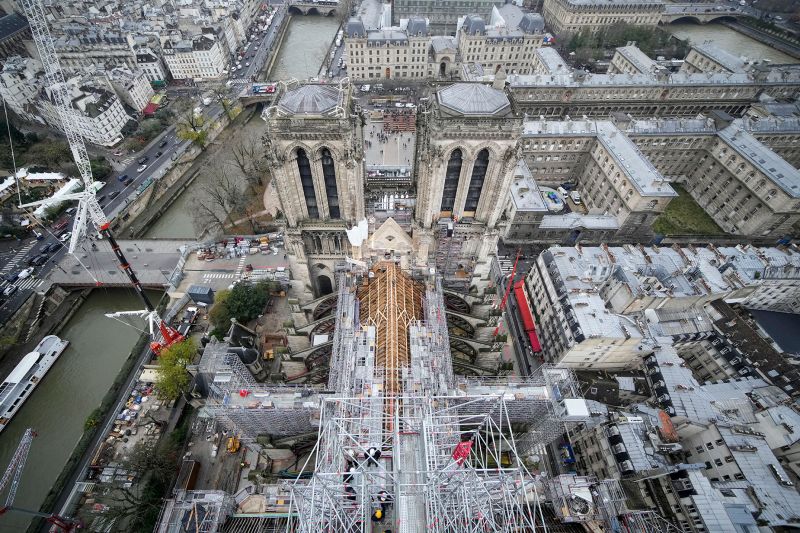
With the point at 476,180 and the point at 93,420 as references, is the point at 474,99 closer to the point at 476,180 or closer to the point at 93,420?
the point at 476,180

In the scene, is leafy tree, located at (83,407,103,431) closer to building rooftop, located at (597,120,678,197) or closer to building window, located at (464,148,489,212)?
building window, located at (464,148,489,212)

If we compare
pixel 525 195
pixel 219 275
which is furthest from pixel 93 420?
pixel 525 195

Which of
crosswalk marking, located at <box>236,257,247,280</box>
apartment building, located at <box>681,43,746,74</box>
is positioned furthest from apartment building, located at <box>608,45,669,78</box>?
crosswalk marking, located at <box>236,257,247,280</box>

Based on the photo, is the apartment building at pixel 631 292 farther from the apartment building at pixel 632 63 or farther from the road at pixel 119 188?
the road at pixel 119 188

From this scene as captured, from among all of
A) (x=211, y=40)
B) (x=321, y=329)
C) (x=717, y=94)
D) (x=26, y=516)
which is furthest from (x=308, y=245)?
(x=717, y=94)

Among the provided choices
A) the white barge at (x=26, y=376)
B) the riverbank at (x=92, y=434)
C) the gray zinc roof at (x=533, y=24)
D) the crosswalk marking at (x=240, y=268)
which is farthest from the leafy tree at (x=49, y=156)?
the gray zinc roof at (x=533, y=24)

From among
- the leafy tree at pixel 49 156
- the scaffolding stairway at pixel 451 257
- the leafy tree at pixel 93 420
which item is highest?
the leafy tree at pixel 49 156
